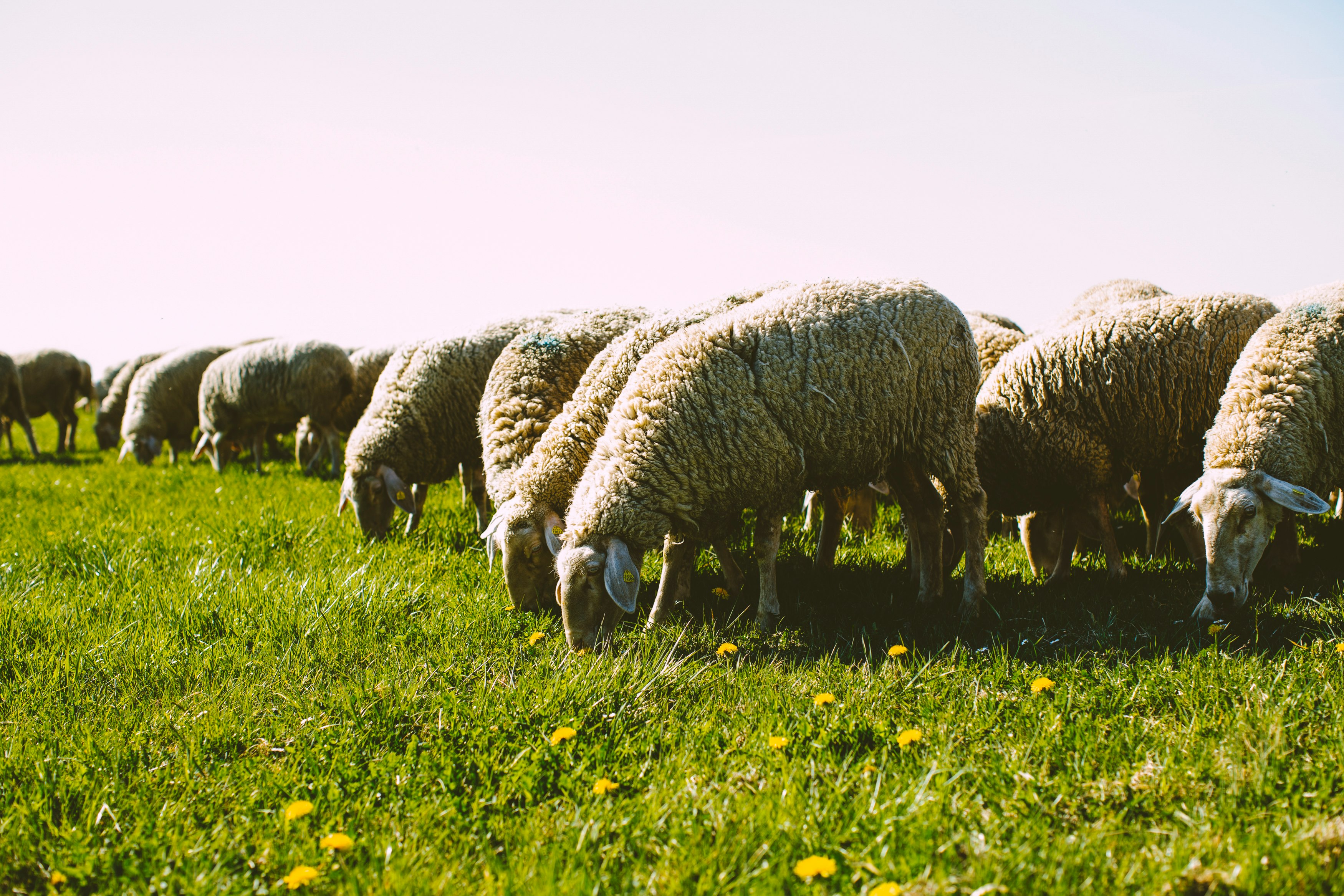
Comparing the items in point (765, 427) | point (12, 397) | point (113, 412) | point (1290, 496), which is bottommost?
point (1290, 496)

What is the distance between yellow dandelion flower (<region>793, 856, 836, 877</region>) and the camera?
192 centimetres

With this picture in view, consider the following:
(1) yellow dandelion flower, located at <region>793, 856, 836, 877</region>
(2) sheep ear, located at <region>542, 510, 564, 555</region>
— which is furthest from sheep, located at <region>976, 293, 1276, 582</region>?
(1) yellow dandelion flower, located at <region>793, 856, 836, 877</region>

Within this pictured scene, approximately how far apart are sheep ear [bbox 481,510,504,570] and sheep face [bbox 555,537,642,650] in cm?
72

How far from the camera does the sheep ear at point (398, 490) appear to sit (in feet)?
20.6

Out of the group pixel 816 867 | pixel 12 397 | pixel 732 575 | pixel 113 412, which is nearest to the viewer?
pixel 816 867

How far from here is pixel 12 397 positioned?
14242 mm

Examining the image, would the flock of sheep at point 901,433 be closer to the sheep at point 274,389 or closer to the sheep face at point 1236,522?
the sheep face at point 1236,522

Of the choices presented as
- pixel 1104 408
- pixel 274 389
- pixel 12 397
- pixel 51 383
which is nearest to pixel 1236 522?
pixel 1104 408

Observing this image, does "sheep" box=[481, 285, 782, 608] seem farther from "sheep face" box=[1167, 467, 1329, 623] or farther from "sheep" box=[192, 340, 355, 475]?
"sheep" box=[192, 340, 355, 475]

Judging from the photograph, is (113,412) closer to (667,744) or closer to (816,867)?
(667,744)

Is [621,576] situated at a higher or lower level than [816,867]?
higher

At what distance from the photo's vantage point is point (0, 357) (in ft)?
46.3

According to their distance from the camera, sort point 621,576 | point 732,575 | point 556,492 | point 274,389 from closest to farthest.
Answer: point 621,576, point 556,492, point 732,575, point 274,389

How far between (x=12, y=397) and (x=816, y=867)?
17.0m
